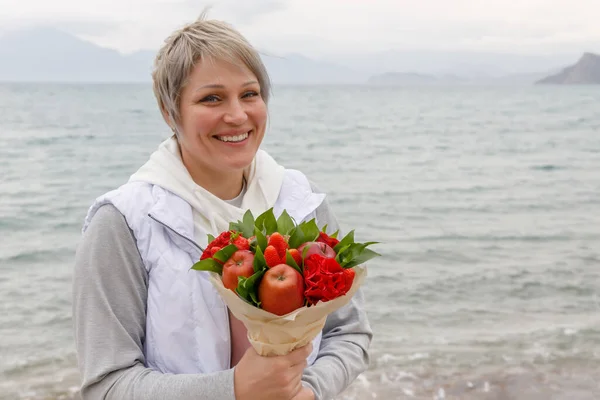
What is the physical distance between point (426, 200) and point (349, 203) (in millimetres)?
1658

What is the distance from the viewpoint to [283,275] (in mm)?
1654

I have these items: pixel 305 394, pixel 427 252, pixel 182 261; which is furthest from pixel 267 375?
pixel 427 252

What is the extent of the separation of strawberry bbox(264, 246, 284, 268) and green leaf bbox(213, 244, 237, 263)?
0.11m

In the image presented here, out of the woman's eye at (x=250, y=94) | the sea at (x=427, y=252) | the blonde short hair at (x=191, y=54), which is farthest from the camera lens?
the sea at (x=427, y=252)

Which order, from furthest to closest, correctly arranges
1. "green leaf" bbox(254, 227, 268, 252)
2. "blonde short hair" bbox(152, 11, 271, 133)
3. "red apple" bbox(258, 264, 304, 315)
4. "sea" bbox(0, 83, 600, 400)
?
"sea" bbox(0, 83, 600, 400)
"blonde short hair" bbox(152, 11, 271, 133)
"green leaf" bbox(254, 227, 268, 252)
"red apple" bbox(258, 264, 304, 315)

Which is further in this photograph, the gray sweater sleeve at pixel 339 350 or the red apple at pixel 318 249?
the gray sweater sleeve at pixel 339 350

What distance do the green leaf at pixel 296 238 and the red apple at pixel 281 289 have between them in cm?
12

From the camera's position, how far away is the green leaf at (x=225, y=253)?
1.74 meters

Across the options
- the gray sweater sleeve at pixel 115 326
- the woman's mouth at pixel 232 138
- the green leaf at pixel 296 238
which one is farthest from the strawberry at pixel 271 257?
the woman's mouth at pixel 232 138

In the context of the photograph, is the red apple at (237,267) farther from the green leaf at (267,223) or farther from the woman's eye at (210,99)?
the woman's eye at (210,99)

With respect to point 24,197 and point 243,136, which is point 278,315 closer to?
point 243,136

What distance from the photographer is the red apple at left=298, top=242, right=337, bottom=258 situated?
1.72 meters

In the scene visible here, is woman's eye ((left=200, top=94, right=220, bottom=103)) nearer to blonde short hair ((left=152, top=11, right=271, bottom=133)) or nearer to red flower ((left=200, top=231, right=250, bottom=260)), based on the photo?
blonde short hair ((left=152, top=11, right=271, bottom=133))

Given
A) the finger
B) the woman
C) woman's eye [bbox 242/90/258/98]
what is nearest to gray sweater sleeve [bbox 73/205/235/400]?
the woman
